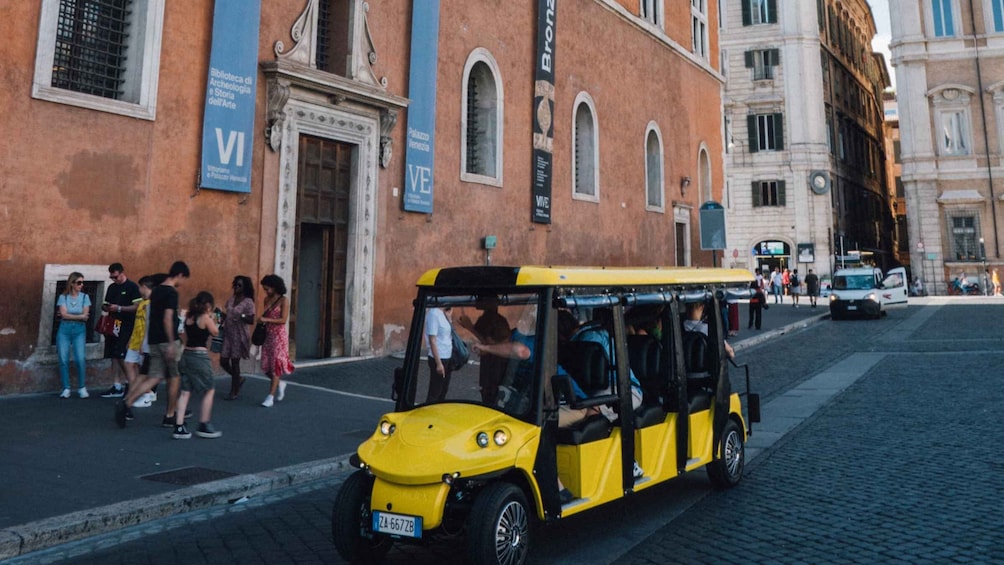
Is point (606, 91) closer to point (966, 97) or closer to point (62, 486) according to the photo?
point (62, 486)

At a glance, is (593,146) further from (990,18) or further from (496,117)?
(990,18)

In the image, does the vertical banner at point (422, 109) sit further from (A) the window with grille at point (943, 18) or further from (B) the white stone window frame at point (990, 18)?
(B) the white stone window frame at point (990, 18)

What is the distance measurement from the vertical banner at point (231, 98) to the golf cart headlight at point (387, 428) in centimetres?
856

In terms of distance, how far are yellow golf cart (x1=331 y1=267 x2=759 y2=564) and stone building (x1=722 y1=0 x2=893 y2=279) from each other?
40.2 meters

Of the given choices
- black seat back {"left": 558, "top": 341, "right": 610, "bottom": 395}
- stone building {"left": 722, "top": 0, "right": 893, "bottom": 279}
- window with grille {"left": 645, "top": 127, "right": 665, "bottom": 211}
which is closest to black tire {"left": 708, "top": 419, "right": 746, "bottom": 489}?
black seat back {"left": 558, "top": 341, "right": 610, "bottom": 395}

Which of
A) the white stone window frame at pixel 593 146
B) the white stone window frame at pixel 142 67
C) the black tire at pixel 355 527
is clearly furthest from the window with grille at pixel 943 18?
the black tire at pixel 355 527

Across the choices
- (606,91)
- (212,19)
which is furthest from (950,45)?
(212,19)

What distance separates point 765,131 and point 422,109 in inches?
1342

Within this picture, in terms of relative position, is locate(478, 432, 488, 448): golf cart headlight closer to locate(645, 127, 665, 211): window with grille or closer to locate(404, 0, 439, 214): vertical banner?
locate(404, 0, 439, 214): vertical banner

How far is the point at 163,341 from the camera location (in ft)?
25.5

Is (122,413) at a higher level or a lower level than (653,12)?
lower

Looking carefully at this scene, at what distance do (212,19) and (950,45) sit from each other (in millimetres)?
43359

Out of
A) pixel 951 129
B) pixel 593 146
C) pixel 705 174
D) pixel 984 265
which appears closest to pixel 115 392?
pixel 593 146

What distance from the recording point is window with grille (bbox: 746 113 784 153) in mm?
43562
